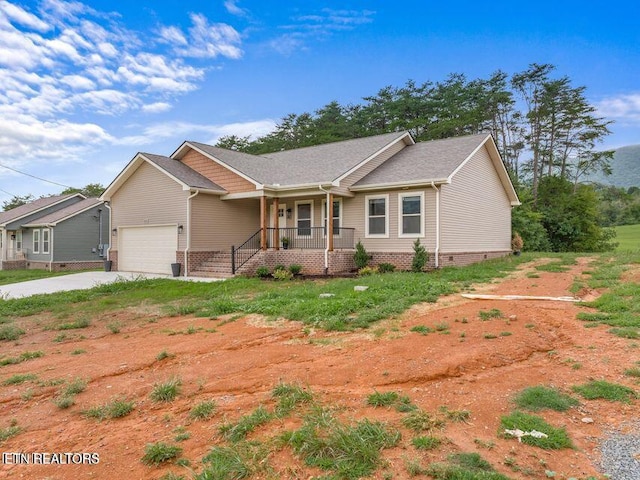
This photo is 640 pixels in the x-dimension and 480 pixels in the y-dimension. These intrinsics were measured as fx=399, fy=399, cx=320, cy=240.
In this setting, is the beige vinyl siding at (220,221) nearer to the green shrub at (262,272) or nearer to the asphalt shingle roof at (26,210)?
the green shrub at (262,272)

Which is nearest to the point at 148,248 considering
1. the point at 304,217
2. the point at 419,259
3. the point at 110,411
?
the point at 304,217

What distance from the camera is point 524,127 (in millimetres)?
34375

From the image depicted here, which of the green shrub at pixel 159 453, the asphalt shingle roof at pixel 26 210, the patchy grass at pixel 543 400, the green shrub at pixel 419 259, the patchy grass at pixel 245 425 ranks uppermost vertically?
the asphalt shingle roof at pixel 26 210

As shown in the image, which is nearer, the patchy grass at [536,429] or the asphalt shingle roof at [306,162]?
the patchy grass at [536,429]

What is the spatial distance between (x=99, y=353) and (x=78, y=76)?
18958mm

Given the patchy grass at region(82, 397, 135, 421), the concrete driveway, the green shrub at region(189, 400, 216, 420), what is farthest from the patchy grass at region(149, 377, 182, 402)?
the concrete driveway

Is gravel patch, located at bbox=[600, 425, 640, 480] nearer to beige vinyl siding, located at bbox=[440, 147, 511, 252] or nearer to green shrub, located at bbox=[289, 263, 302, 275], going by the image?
beige vinyl siding, located at bbox=[440, 147, 511, 252]

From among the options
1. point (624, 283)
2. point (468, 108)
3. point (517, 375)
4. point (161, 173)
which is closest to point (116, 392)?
point (517, 375)

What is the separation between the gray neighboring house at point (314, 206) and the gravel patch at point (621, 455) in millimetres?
11127

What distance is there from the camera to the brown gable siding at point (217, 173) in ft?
54.3

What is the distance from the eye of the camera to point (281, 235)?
57.3ft

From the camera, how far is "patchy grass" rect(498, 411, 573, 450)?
2980 mm

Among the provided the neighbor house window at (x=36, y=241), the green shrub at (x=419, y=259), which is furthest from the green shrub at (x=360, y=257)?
the neighbor house window at (x=36, y=241)

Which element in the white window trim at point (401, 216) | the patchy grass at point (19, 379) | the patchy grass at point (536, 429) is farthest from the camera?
the white window trim at point (401, 216)
